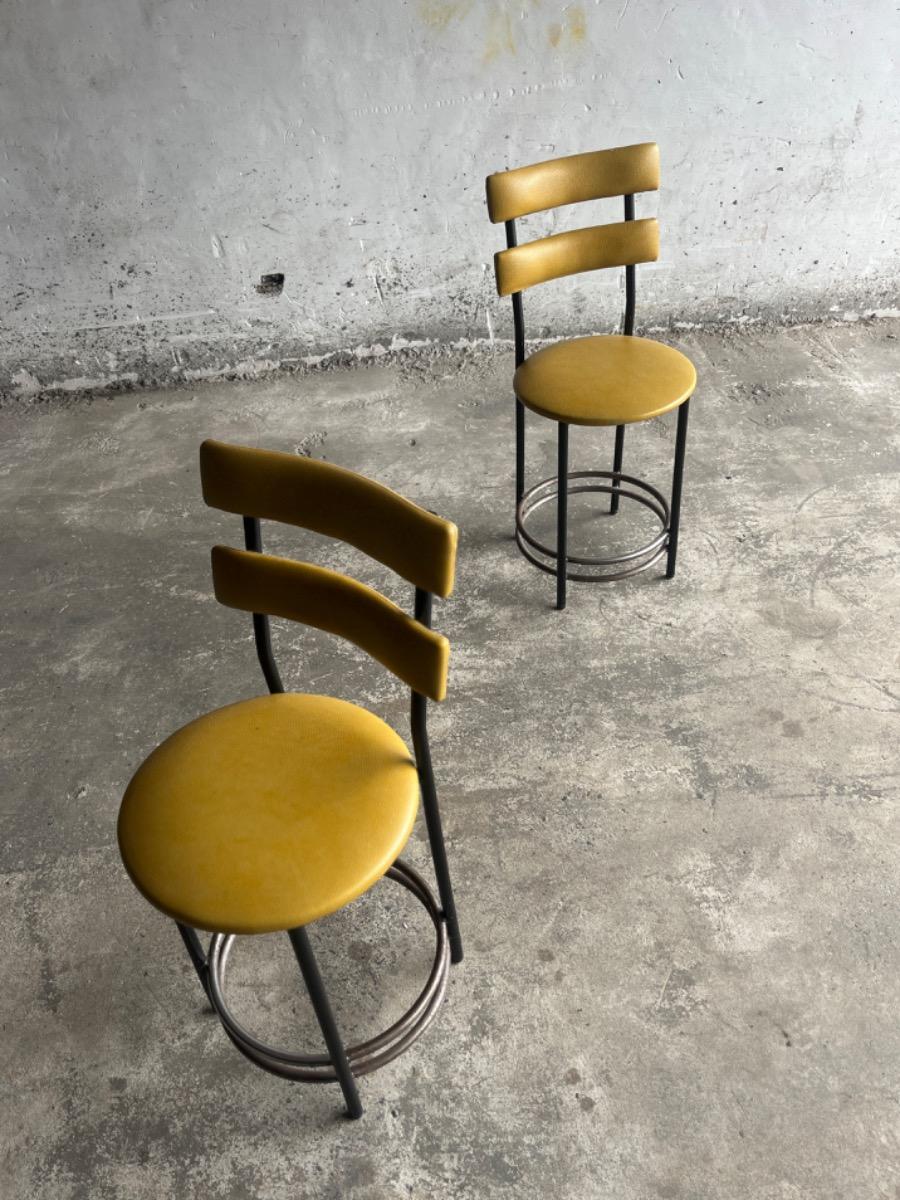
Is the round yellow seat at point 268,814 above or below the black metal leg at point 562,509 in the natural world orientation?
above

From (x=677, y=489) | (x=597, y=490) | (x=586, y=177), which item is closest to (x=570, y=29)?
(x=586, y=177)

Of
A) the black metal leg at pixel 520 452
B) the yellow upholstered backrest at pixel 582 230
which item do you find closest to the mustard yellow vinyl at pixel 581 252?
→ the yellow upholstered backrest at pixel 582 230

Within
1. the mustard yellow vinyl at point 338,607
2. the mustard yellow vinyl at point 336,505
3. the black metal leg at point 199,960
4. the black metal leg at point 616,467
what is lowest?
the black metal leg at point 199,960

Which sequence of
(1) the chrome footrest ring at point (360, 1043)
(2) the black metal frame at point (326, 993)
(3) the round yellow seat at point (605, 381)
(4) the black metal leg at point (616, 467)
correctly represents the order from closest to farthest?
1. (2) the black metal frame at point (326, 993)
2. (1) the chrome footrest ring at point (360, 1043)
3. (3) the round yellow seat at point (605, 381)
4. (4) the black metal leg at point (616, 467)

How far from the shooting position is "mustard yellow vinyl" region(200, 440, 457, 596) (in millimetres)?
1447

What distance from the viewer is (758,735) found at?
7.94 feet

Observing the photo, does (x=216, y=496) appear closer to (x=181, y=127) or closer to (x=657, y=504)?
(x=657, y=504)

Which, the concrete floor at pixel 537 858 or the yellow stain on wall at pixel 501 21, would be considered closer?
the concrete floor at pixel 537 858

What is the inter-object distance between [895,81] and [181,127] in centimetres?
261

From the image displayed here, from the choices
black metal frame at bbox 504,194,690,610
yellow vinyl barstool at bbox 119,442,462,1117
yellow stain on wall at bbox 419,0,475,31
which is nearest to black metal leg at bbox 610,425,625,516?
black metal frame at bbox 504,194,690,610

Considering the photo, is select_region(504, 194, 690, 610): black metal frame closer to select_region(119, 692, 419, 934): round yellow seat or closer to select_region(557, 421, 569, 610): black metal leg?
select_region(557, 421, 569, 610): black metal leg

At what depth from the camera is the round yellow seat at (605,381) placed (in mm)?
2500

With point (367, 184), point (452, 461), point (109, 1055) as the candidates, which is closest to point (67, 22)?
point (367, 184)

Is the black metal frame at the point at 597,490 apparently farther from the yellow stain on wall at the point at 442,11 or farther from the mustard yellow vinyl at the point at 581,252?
the yellow stain on wall at the point at 442,11
